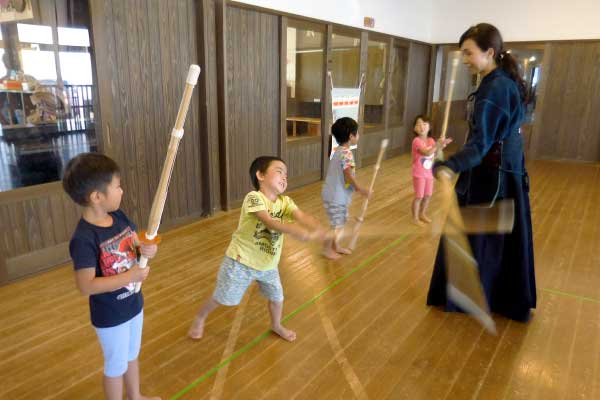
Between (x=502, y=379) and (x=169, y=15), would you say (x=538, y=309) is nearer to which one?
(x=502, y=379)

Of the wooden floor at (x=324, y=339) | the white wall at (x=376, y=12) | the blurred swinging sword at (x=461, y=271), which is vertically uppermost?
the white wall at (x=376, y=12)

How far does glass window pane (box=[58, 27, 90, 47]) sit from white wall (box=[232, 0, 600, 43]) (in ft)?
12.6

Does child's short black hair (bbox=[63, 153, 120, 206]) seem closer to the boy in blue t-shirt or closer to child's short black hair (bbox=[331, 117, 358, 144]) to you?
the boy in blue t-shirt

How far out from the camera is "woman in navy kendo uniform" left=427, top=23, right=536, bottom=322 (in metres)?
2.14

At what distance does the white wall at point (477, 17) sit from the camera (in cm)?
698

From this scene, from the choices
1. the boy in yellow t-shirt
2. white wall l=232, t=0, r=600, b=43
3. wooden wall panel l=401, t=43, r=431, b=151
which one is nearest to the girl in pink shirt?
the boy in yellow t-shirt

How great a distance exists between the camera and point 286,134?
5293 mm

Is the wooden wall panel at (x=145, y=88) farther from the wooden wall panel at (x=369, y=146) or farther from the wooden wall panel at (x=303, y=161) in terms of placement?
the wooden wall panel at (x=369, y=146)

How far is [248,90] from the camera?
15.1 feet

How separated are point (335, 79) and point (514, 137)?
4.04 meters

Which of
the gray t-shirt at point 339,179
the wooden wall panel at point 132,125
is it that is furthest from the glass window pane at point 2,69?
the gray t-shirt at point 339,179

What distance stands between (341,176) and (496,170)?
3.84 feet

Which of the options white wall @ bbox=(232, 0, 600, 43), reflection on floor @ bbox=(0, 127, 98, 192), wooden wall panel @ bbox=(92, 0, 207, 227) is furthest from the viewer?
white wall @ bbox=(232, 0, 600, 43)

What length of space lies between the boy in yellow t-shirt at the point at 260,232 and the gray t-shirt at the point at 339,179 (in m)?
1.17
